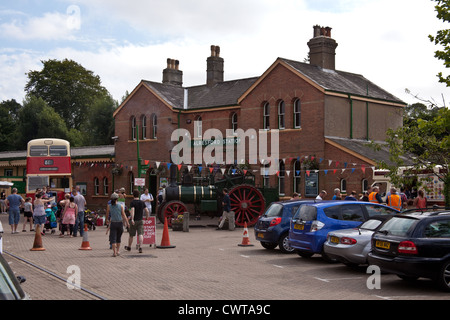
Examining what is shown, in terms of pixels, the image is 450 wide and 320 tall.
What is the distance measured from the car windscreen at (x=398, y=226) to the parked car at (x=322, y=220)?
2.92 meters

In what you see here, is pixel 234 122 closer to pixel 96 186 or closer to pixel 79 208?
pixel 96 186

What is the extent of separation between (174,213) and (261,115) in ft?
37.0

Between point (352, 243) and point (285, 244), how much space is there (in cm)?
428

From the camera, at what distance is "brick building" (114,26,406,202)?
3195cm

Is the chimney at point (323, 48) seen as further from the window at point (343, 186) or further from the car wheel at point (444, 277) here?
the car wheel at point (444, 277)

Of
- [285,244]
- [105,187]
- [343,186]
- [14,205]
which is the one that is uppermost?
[343,186]

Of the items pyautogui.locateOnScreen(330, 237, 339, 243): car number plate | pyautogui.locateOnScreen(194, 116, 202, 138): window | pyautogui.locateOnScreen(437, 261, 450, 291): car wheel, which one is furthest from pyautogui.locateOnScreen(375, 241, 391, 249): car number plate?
pyautogui.locateOnScreen(194, 116, 202, 138): window

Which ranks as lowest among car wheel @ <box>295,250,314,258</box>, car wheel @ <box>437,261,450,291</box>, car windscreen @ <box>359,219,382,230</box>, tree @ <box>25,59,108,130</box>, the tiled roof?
car wheel @ <box>295,250,314,258</box>

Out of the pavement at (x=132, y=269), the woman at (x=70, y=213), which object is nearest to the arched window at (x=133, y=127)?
the woman at (x=70, y=213)

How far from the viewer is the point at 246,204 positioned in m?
27.3

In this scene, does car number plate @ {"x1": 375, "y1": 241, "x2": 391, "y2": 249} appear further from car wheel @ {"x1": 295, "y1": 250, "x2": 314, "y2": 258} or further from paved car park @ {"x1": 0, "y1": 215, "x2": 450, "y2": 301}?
car wheel @ {"x1": 295, "y1": 250, "x2": 314, "y2": 258}

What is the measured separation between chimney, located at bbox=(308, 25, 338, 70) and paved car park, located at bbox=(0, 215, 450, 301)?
20670mm

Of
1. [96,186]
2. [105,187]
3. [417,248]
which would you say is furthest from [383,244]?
[96,186]

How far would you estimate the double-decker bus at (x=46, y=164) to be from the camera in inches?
1350
